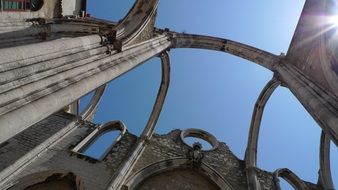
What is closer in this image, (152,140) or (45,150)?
(45,150)

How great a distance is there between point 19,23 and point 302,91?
671 centimetres

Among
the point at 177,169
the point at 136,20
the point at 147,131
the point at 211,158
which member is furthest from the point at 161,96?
the point at 136,20

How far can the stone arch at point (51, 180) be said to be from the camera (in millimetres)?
8031

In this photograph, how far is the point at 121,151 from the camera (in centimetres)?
963

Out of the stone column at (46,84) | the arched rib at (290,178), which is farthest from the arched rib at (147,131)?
the arched rib at (290,178)

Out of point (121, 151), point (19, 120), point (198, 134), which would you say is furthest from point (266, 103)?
point (19, 120)

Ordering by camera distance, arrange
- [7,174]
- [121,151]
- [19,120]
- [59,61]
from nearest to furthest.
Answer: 1. [19,120]
2. [59,61]
3. [7,174]
4. [121,151]

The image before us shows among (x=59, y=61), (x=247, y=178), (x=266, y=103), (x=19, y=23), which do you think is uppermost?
(x=19, y=23)

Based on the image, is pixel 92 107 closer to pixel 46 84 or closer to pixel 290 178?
pixel 290 178

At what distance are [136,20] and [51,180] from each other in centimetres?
417

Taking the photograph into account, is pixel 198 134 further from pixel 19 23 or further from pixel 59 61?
pixel 59 61

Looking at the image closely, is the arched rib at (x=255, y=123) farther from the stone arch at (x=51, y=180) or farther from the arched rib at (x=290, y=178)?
the stone arch at (x=51, y=180)

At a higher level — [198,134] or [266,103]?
[266,103]

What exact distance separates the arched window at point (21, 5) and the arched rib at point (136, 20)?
9.68 ft
